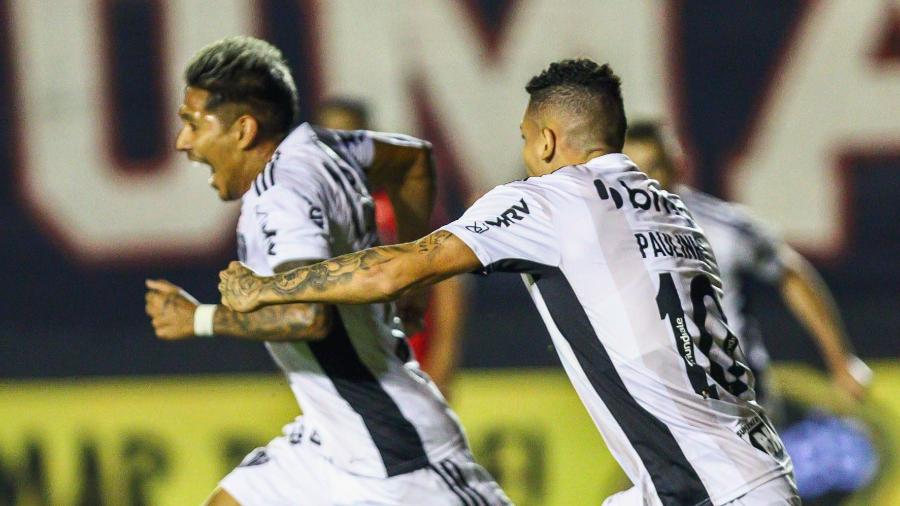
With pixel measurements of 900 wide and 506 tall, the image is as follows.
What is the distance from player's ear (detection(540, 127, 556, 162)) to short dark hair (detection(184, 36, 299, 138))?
116 centimetres

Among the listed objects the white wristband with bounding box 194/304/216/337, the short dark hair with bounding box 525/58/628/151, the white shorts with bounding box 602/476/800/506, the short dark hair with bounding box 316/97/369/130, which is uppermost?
the short dark hair with bounding box 525/58/628/151

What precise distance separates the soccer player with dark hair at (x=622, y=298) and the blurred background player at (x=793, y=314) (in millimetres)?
2370

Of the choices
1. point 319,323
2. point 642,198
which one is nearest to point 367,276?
point 319,323

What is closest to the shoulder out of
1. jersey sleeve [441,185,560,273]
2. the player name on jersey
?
A: the player name on jersey

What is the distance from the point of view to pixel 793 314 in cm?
658

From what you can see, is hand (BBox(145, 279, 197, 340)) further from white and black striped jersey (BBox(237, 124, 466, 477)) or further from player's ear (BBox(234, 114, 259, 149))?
player's ear (BBox(234, 114, 259, 149))

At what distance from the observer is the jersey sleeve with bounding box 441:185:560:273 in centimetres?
296

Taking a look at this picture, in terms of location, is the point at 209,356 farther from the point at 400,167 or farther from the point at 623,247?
the point at 623,247

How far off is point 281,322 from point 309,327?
0.25ft

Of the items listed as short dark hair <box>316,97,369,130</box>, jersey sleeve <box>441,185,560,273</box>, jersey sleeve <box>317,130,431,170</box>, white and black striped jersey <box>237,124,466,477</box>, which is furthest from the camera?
short dark hair <box>316,97,369,130</box>

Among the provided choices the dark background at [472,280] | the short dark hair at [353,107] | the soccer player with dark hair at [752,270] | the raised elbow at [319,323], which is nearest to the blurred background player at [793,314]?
the soccer player with dark hair at [752,270]

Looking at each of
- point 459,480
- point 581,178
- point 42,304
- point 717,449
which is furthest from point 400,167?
point 42,304

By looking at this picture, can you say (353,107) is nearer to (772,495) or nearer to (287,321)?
(287,321)

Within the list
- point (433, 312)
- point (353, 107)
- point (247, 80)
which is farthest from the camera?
point (353, 107)
